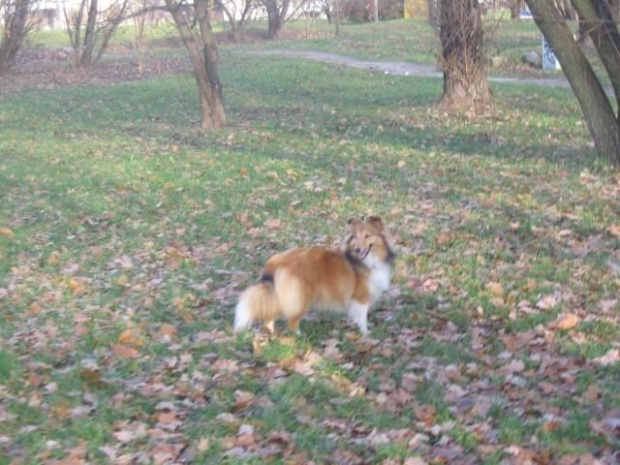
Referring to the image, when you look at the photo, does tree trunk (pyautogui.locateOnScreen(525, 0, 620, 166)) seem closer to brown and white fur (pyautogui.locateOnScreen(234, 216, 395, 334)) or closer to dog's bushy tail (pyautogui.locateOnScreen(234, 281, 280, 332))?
brown and white fur (pyautogui.locateOnScreen(234, 216, 395, 334))

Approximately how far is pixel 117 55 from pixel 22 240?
3793 centimetres

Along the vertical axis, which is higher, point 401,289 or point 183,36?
point 183,36

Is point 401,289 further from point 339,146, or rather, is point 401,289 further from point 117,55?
point 117,55

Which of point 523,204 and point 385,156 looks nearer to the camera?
point 523,204

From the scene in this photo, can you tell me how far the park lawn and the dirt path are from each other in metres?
8.01

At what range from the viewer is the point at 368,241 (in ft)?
25.8

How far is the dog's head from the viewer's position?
25.8ft

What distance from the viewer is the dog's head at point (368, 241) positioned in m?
7.86

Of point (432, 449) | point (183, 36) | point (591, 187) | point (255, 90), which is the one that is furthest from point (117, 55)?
point (432, 449)

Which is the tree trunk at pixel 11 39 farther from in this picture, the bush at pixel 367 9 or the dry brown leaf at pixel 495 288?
the dry brown leaf at pixel 495 288

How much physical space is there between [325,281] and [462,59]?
14935 mm

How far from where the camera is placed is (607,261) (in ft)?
31.9

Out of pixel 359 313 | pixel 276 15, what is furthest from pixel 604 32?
pixel 276 15

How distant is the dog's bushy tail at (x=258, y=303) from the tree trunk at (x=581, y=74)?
8353 millimetres
